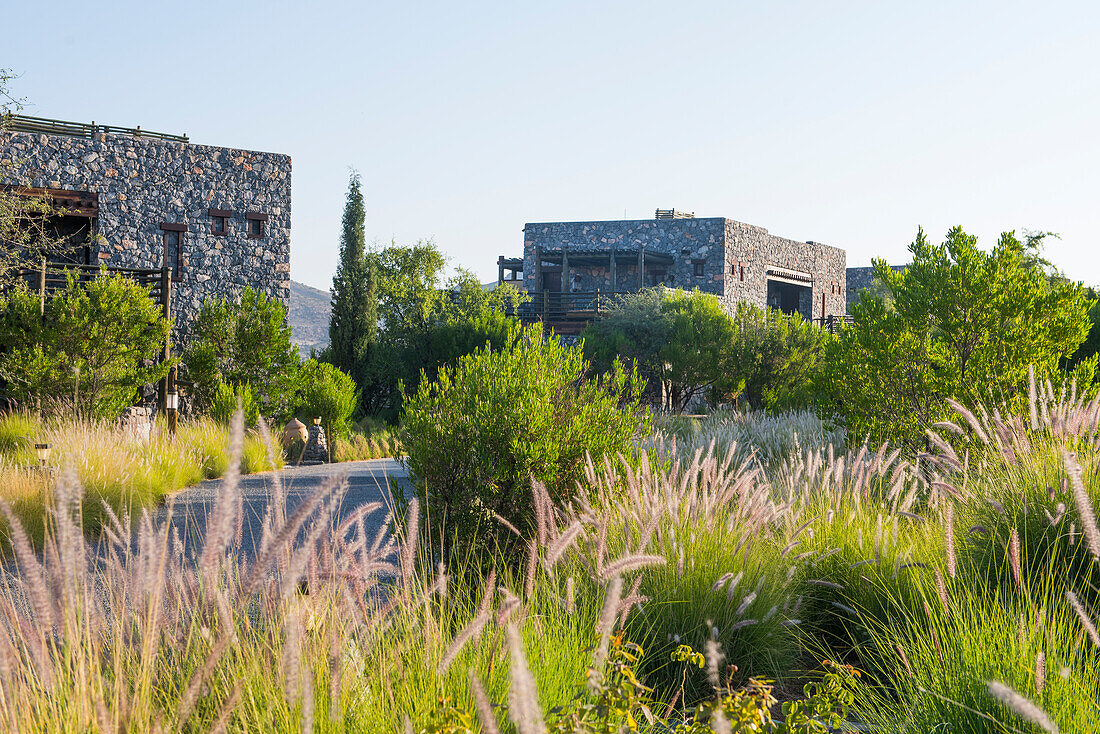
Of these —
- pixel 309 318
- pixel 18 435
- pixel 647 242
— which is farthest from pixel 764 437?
pixel 309 318

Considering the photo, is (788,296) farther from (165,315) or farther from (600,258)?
(165,315)

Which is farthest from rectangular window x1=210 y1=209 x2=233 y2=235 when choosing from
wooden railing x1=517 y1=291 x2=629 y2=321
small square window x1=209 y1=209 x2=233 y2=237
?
wooden railing x1=517 y1=291 x2=629 y2=321

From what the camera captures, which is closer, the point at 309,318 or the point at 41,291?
the point at 41,291

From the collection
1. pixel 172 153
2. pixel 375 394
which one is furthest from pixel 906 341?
pixel 172 153

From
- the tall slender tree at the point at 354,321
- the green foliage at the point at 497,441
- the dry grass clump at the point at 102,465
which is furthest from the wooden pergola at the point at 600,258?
the green foliage at the point at 497,441

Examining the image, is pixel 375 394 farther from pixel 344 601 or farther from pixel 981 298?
pixel 344 601

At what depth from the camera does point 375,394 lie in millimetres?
22219

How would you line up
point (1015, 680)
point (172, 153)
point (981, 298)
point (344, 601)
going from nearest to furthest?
point (344, 601), point (1015, 680), point (981, 298), point (172, 153)

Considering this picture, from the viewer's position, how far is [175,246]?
67.0 feet

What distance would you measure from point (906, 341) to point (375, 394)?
16.5 m

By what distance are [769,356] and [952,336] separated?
11606mm

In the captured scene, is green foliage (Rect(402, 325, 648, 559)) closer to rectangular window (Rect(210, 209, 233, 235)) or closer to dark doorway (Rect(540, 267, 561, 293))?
rectangular window (Rect(210, 209, 233, 235))

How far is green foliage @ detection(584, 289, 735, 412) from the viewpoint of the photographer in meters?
19.9

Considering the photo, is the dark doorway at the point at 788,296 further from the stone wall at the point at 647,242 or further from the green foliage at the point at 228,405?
the green foliage at the point at 228,405
